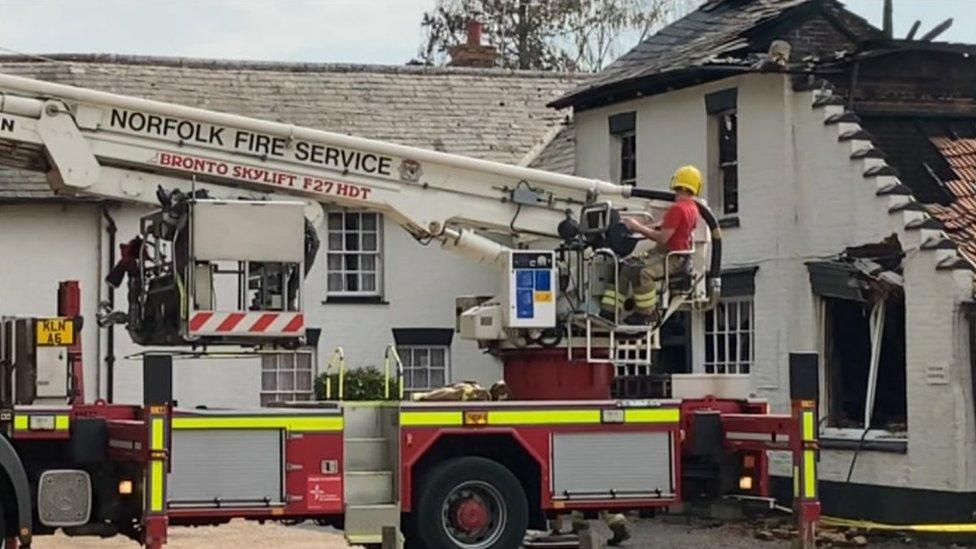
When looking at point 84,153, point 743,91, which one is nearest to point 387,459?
point 84,153

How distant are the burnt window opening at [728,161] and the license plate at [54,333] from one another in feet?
35.8

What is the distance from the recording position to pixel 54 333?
1495 centimetres

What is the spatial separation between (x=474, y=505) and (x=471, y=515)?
9 centimetres

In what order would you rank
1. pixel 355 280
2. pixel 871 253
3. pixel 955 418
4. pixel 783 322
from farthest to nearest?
pixel 355 280 → pixel 783 322 → pixel 871 253 → pixel 955 418

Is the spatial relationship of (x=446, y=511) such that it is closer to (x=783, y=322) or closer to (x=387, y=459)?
(x=387, y=459)

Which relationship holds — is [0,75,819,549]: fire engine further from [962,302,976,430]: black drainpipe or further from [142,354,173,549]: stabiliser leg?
[962,302,976,430]: black drainpipe

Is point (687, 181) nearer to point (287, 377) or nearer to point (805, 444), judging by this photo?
point (805, 444)

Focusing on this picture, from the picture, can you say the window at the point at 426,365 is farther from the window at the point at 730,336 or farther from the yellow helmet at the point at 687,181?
the yellow helmet at the point at 687,181

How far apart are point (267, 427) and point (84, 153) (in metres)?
2.73

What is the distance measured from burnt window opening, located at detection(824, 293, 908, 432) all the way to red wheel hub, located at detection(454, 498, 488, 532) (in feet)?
22.8

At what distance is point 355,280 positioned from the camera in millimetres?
29156

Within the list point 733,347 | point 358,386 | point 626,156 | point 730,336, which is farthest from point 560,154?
point 733,347

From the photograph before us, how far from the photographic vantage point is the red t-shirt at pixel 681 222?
53.2ft

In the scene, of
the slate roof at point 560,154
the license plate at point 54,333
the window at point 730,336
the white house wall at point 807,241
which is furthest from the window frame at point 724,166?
the license plate at point 54,333
